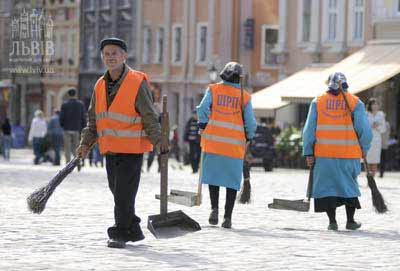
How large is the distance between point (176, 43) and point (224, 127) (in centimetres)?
4540

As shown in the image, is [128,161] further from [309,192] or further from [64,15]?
[64,15]

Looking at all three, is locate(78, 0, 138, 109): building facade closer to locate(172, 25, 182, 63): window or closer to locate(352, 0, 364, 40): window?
locate(172, 25, 182, 63): window

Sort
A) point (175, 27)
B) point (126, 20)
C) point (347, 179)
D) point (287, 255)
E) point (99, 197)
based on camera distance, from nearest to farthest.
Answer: point (287, 255), point (347, 179), point (99, 197), point (175, 27), point (126, 20)

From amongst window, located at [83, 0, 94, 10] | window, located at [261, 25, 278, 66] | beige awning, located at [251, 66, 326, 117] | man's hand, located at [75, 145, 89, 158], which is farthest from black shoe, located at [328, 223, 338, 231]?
window, located at [83, 0, 94, 10]

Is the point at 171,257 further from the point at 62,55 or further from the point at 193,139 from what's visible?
the point at 62,55

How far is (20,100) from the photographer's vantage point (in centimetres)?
7312

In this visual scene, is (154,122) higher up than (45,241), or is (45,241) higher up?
(154,122)

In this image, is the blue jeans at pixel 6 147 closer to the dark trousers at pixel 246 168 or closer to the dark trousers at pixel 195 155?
the dark trousers at pixel 195 155

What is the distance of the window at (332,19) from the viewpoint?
4953cm

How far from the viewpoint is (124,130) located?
13.4 m

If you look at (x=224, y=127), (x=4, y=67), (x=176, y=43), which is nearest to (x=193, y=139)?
(x=224, y=127)

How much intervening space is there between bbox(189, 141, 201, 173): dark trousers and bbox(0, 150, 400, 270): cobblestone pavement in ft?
45.2

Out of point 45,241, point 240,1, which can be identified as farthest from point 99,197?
point 240,1

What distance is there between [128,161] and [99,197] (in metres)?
7.59
